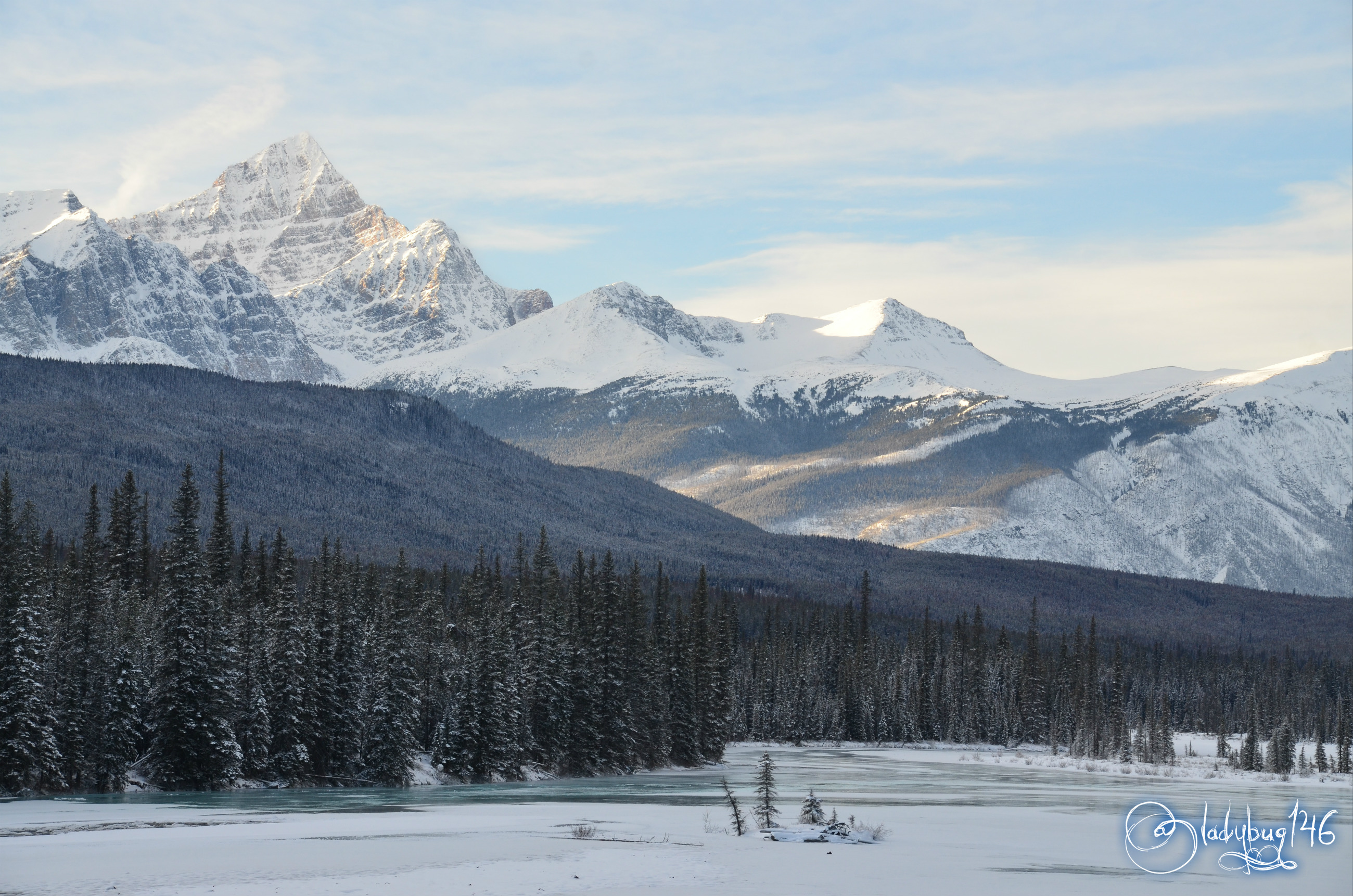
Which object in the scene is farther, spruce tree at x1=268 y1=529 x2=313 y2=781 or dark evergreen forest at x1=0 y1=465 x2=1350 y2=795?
spruce tree at x1=268 y1=529 x2=313 y2=781

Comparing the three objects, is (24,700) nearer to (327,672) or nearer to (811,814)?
(327,672)

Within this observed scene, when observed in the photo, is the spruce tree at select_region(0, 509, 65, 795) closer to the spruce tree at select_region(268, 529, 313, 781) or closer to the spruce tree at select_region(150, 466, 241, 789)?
the spruce tree at select_region(150, 466, 241, 789)

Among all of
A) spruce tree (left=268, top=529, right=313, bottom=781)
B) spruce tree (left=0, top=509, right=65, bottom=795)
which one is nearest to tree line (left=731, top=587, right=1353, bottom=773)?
spruce tree (left=268, top=529, right=313, bottom=781)

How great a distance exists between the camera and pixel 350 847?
46.2m

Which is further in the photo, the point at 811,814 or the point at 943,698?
the point at 943,698

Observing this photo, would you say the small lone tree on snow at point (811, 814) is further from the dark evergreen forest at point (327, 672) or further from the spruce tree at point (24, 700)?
the spruce tree at point (24, 700)

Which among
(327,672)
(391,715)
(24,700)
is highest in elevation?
(327,672)

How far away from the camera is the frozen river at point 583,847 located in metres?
39.2

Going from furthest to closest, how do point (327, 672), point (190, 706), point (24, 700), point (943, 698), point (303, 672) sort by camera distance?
point (943, 698)
point (327, 672)
point (303, 672)
point (190, 706)
point (24, 700)

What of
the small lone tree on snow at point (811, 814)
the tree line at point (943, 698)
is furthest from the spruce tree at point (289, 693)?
the tree line at point (943, 698)

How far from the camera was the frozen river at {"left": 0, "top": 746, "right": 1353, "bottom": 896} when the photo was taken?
39156 millimetres

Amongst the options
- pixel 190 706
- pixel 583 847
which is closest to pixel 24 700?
pixel 190 706

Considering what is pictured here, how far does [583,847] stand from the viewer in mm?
47469

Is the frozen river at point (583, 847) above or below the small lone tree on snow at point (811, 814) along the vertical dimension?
below
